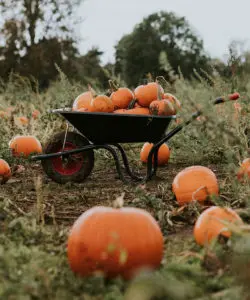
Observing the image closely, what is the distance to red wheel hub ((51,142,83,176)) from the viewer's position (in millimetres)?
4176

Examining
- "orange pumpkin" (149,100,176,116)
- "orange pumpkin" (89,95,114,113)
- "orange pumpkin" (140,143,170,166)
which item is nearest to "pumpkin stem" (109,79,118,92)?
"orange pumpkin" (89,95,114,113)

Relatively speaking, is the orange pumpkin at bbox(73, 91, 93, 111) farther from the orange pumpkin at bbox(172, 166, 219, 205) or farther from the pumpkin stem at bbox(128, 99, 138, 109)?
the orange pumpkin at bbox(172, 166, 219, 205)

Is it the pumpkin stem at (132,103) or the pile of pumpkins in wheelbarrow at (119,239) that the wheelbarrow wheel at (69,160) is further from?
the pile of pumpkins in wheelbarrow at (119,239)

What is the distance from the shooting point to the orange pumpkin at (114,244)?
1.77 metres

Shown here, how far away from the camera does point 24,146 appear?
17.3 ft

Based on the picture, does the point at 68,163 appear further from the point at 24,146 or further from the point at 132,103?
the point at 24,146

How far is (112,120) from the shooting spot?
3.81 m

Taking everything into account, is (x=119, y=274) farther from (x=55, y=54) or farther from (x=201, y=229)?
(x=55, y=54)

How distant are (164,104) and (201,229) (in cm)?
185

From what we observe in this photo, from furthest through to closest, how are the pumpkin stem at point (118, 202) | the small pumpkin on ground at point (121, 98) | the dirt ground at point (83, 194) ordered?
1. the small pumpkin on ground at point (121, 98)
2. the dirt ground at point (83, 194)
3. the pumpkin stem at point (118, 202)

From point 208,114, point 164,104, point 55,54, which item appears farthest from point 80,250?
point 55,54

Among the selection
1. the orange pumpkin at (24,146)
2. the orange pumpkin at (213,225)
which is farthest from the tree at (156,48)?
the orange pumpkin at (213,225)

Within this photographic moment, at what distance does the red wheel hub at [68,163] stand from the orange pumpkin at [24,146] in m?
1.11

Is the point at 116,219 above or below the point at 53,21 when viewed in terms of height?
below
